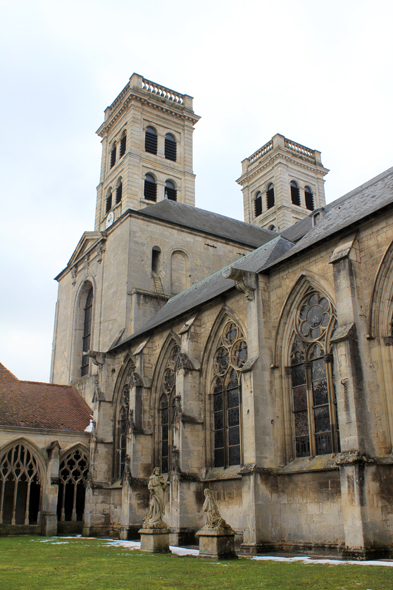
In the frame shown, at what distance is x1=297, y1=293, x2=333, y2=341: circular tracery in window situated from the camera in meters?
13.7

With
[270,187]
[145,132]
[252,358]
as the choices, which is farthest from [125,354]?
[270,187]

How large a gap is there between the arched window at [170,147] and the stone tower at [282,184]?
830 cm

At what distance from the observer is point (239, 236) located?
31.6 meters

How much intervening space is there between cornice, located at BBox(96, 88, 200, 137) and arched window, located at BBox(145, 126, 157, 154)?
1.78 m

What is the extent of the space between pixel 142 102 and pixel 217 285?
877 inches

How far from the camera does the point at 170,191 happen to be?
3747cm

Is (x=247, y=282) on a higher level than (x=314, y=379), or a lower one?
higher

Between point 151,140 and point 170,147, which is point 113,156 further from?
point 170,147

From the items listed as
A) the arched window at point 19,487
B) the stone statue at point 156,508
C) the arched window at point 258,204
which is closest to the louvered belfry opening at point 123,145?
the arched window at point 258,204

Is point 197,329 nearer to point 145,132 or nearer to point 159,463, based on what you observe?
point 159,463

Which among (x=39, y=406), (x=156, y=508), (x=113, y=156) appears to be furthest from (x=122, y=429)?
(x=113, y=156)

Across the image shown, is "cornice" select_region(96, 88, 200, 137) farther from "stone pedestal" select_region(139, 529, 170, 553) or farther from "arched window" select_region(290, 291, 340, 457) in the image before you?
"stone pedestal" select_region(139, 529, 170, 553)

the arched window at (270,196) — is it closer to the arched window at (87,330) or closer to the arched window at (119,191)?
the arched window at (119,191)

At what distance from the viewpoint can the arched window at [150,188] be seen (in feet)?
119
